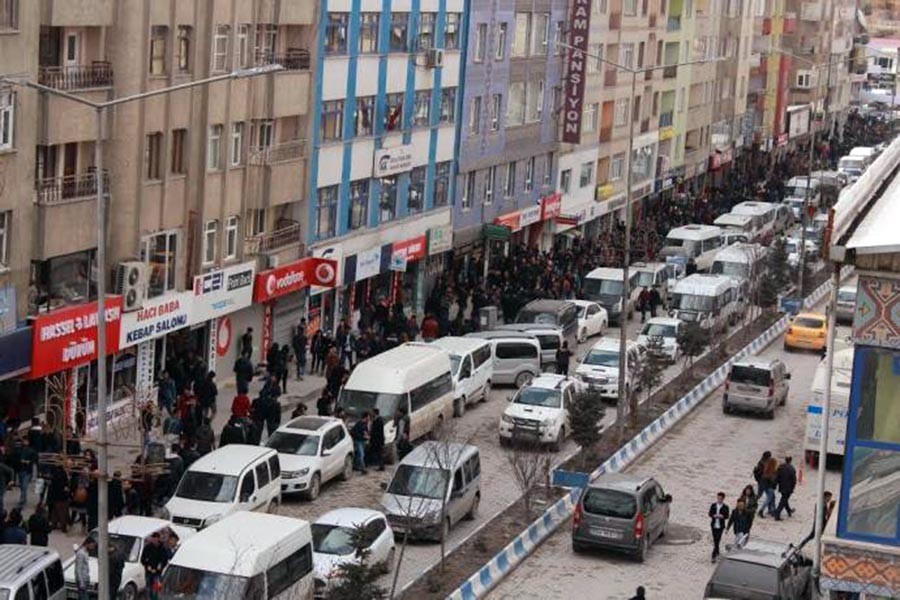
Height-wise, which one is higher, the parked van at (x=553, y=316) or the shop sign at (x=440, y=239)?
the shop sign at (x=440, y=239)

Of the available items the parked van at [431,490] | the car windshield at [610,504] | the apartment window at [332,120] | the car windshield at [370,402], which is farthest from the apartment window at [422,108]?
the car windshield at [610,504]

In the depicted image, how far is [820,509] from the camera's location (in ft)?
69.2

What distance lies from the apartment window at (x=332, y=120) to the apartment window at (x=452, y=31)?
9.14 metres

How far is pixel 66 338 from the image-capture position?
4141 centimetres

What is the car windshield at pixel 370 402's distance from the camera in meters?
44.4

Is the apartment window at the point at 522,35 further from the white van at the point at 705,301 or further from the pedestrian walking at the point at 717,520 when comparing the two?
the pedestrian walking at the point at 717,520

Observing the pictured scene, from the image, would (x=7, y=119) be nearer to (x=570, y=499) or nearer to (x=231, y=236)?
(x=231, y=236)

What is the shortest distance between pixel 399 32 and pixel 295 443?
24.4 metres

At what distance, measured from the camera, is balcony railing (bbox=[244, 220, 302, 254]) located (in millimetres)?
52906

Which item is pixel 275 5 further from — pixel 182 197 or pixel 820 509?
pixel 820 509

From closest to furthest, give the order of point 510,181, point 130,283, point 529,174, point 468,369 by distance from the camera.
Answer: point 130,283
point 468,369
point 510,181
point 529,174

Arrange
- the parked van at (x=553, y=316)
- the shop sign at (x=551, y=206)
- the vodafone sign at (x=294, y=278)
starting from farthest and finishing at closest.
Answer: the shop sign at (x=551, y=206)
the parked van at (x=553, y=316)
the vodafone sign at (x=294, y=278)

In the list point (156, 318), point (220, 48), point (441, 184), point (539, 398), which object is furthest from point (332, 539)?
point (441, 184)

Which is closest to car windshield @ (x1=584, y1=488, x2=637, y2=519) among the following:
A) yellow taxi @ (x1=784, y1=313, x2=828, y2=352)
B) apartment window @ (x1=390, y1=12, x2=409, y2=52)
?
apartment window @ (x1=390, y1=12, x2=409, y2=52)
